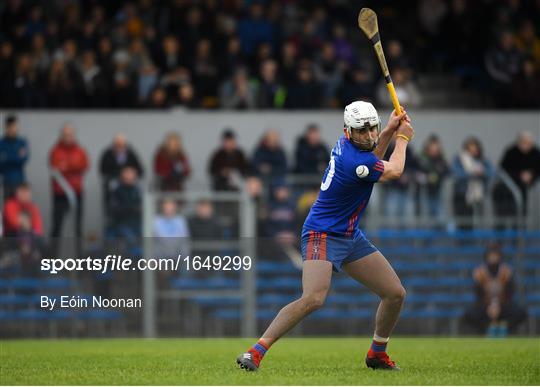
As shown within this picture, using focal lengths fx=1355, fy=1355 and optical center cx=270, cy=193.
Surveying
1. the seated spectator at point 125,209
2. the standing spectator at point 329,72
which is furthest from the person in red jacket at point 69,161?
the standing spectator at point 329,72

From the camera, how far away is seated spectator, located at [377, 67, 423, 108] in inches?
907

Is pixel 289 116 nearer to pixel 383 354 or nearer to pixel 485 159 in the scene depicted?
pixel 485 159

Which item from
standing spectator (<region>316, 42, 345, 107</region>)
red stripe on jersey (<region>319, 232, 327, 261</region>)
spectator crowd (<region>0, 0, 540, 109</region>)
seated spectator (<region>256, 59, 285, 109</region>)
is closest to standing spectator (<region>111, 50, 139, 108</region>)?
spectator crowd (<region>0, 0, 540, 109</region>)

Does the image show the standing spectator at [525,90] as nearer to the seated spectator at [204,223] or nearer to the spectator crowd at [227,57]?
the spectator crowd at [227,57]

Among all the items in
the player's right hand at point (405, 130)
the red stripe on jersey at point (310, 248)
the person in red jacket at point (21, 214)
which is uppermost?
the player's right hand at point (405, 130)

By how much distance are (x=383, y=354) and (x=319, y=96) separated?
1097cm

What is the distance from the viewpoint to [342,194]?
12.2 meters

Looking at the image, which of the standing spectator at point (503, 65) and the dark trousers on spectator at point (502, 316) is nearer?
the dark trousers on spectator at point (502, 316)

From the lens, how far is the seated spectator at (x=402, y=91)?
907 inches

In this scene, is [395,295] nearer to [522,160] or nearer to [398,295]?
[398,295]

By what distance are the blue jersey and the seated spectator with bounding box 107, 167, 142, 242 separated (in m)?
7.56

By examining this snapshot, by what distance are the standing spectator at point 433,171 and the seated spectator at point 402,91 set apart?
3.95 feet

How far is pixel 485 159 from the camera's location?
890 inches

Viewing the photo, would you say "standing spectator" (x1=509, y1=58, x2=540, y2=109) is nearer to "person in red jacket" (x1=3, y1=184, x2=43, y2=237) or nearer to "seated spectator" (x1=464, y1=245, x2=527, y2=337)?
"seated spectator" (x1=464, y1=245, x2=527, y2=337)
